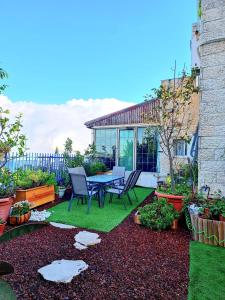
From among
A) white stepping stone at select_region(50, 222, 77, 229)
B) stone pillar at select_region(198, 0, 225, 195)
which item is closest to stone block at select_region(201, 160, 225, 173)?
stone pillar at select_region(198, 0, 225, 195)

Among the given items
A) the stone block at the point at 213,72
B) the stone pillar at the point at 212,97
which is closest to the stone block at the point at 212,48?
the stone pillar at the point at 212,97

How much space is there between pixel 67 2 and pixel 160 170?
271 inches

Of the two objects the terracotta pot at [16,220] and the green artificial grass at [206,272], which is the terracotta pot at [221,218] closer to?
the green artificial grass at [206,272]

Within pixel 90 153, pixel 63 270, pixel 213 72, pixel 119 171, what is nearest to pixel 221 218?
pixel 63 270

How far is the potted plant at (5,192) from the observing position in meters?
4.34

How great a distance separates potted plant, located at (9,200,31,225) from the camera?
4504 millimetres

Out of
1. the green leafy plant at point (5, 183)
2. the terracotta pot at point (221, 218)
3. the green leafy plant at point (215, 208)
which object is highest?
the green leafy plant at point (5, 183)

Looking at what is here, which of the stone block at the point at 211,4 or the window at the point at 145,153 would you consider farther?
the window at the point at 145,153

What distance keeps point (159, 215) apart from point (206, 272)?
1.72m

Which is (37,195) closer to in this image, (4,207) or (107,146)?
(4,207)

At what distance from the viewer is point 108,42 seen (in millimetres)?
9328

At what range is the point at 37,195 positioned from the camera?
5.84m

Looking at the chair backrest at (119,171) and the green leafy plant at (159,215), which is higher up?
the chair backrest at (119,171)

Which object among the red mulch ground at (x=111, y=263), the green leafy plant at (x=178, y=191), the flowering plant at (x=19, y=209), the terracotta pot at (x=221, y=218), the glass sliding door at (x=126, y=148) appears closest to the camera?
the red mulch ground at (x=111, y=263)
